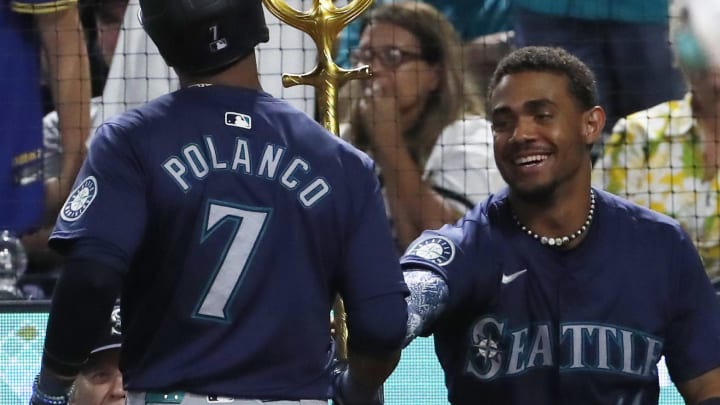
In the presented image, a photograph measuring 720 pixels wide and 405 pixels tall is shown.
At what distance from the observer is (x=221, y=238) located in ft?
8.74

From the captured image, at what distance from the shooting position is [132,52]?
5992mm

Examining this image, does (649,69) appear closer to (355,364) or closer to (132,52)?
(132,52)

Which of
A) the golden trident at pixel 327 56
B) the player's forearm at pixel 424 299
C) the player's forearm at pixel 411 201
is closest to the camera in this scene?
the player's forearm at pixel 424 299

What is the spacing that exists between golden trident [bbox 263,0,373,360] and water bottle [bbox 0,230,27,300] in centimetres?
176

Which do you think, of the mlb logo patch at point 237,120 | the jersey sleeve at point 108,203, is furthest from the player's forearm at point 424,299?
the jersey sleeve at point 108,203

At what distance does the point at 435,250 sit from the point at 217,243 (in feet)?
2.41

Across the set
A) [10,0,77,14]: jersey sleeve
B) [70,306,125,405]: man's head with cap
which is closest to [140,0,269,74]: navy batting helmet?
[70,306,125,405]: man's head with cap

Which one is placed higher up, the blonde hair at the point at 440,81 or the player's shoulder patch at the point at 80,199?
the player's shoulder patch at the point at 80,199

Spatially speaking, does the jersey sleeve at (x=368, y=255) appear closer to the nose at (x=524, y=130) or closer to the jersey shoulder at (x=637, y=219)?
the nose at (x=524, y=130)

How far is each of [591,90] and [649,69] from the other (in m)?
2.58

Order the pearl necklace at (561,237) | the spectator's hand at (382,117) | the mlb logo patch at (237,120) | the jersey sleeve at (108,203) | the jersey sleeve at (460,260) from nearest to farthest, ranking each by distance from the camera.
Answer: the jersey sleeve at (108,203), the mlb logo patch at (237,120), the jersey sleeve at (460,260), the pearl necklace at (561,237), the spectator's hand at (382,117)

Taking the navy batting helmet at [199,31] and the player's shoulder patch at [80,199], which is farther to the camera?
the navy batting helmet at [199,31]

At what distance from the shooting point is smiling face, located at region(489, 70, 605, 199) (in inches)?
129

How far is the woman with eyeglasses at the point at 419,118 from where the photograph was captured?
5801mm
